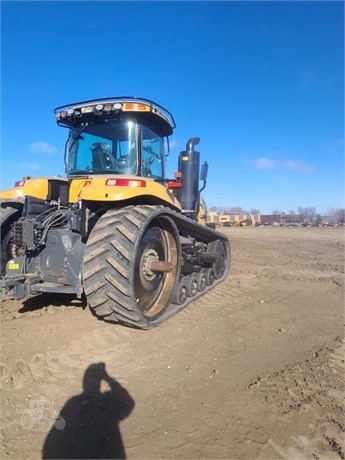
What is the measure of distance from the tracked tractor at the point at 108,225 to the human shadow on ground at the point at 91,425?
1.12m

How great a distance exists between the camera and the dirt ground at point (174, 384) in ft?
8.02

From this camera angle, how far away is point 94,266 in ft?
12.9

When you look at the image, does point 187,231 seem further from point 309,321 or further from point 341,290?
point 341,290

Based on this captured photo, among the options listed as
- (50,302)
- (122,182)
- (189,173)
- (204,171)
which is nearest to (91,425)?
(122,182)

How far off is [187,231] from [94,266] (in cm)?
274

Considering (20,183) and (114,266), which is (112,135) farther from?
(114,266)

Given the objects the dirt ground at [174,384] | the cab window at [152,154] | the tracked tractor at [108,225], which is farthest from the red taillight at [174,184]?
the dirt ground at [174,384]

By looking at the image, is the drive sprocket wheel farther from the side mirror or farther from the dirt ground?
the side mirror

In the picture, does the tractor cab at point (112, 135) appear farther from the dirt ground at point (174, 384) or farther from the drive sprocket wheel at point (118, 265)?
the dirt ground at point (174, 384)

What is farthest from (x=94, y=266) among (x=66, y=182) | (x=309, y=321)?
(x=309, y=321)

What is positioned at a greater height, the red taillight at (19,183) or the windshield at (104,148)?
the windshield at (104,148)

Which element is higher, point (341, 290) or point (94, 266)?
point (94, 266)

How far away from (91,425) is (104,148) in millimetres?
3861

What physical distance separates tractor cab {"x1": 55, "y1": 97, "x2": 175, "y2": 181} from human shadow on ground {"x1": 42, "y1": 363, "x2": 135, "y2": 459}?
300 cm
